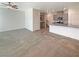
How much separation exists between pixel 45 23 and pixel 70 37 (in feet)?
15.8

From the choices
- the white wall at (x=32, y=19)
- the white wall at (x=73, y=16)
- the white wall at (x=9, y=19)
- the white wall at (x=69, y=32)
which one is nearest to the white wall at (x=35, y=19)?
the white wall at (x=32, y=19)

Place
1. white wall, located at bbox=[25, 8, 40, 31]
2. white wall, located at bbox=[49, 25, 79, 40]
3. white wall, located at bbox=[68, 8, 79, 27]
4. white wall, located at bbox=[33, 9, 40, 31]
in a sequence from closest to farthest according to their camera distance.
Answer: white wall, located at bbox=[68, 8, 79, 27]
white wall, located at bbox=[49, 25, 79, 40]
white wall, located at bbox=[25, 8, 40, 31]
white wall, located at bbox=[33, 9, 40, 31]

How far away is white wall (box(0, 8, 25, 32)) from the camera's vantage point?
4.94 meters

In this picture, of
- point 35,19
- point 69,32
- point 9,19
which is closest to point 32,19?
point 35,19

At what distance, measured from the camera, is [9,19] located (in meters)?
5.46

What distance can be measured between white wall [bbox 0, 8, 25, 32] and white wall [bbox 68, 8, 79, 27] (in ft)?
7.72

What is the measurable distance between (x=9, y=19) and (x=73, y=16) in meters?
3.15

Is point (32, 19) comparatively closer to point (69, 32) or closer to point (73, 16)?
point (69, 32)

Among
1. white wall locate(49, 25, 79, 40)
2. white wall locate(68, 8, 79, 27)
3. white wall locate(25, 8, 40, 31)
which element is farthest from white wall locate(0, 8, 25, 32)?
white wall locate(49, 25, 79, 40)

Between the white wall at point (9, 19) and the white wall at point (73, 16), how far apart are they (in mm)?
2354

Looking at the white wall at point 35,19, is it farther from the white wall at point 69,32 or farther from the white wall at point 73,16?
the white wall at point 73,16

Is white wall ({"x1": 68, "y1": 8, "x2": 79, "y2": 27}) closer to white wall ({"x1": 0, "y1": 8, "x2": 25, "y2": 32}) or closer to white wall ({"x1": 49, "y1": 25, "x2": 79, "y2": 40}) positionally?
white wall ({"x1": 49, "y1": 25, "x2": 79, "y2": 40})

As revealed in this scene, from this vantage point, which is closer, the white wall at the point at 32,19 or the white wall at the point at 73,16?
the white wall at the point at 73,16

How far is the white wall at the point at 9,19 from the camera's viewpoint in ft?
16.2
